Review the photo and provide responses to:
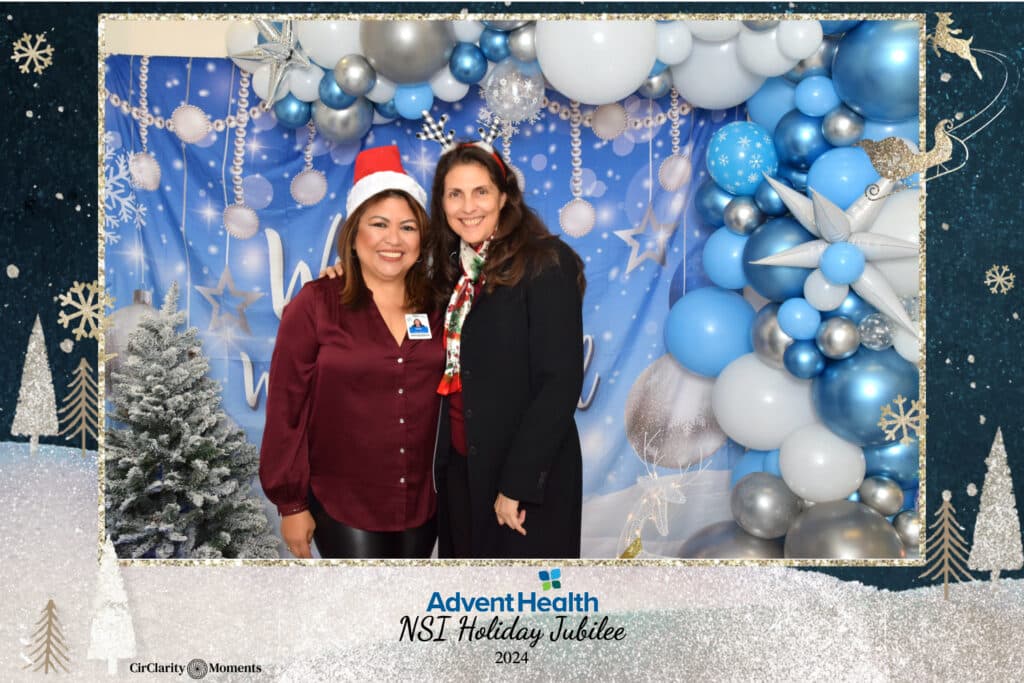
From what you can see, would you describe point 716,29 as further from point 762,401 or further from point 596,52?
point 762,401

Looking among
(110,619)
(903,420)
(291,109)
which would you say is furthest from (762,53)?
(110,619)

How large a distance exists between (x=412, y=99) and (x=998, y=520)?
7.33ft

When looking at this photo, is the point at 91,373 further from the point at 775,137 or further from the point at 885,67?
the point at 885,67

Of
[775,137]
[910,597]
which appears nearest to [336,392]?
[775,137]

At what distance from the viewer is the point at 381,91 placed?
2.61 meters

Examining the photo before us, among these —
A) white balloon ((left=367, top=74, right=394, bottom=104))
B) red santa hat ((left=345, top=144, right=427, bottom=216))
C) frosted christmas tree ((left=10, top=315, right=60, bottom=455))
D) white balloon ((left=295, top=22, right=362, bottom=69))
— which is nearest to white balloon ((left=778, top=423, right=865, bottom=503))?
red santa hat ((left=345, top=144, right=427, bottom=216))

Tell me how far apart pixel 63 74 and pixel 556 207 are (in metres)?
1.59

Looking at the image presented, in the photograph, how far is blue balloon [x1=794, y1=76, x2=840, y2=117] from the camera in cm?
252

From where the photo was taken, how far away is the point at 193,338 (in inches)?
105

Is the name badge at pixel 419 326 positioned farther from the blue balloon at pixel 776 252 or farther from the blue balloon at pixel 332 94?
the blue balloon at pixel 776 252

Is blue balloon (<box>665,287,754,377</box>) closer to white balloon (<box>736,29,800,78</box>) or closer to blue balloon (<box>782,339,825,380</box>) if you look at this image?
blue balloon (<box>782,339,825,380</box>)

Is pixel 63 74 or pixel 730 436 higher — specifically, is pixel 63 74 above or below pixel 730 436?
above

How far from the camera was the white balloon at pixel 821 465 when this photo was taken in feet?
8.29

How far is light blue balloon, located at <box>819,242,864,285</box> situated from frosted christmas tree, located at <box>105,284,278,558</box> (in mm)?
1881
